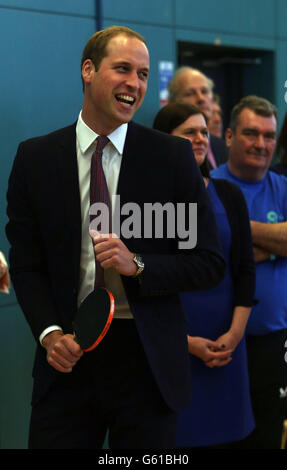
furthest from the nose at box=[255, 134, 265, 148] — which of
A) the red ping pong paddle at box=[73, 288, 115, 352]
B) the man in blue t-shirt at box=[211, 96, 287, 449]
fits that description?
the red ping pong paddle at box=[73, 288, 115, 352]

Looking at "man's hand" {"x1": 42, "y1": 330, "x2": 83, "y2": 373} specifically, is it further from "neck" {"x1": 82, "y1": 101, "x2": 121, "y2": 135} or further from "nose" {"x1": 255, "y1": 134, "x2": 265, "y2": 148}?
"nose" {"x1": 255, "y1": 134, "x2": 265, "y2": 148}

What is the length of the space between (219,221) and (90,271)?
0.88 metres

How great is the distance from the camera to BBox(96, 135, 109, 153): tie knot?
2.06 meters

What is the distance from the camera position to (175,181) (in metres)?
2.06

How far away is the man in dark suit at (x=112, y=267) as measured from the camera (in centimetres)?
202

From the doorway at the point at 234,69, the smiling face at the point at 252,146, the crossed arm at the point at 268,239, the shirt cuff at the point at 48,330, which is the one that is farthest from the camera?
the doorway at the point at 234,69

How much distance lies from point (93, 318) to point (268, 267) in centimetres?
143

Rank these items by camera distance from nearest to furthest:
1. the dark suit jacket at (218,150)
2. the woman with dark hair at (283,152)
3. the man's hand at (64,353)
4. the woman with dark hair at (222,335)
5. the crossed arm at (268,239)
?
the man's hand at (64,353) < the woman with dark hair at (222,335) < the crossed arm at (268,239) < the woman with dark hair at (283,152) < the dark suit jacket at (218,150)

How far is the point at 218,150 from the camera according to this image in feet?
13.2

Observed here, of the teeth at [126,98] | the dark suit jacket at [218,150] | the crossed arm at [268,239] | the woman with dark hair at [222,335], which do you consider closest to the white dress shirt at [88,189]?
the teeth at [126,98]

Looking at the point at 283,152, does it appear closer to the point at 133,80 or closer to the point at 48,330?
the point at 133,80

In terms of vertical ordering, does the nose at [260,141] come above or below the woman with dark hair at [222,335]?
above

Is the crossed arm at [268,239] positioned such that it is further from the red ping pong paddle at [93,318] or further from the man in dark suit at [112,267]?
the red ping pong paddle at [93,318]

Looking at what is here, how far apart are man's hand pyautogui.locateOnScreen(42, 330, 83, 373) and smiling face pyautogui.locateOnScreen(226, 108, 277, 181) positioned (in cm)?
154
